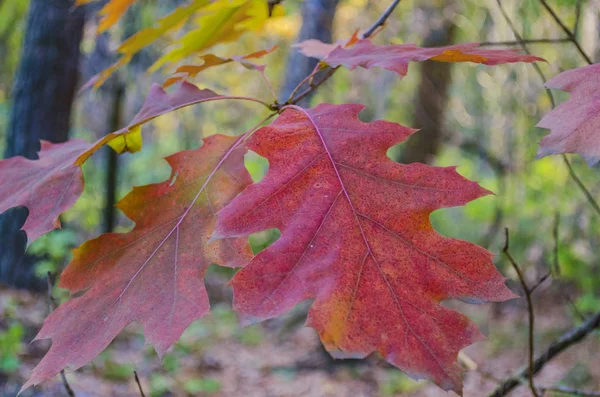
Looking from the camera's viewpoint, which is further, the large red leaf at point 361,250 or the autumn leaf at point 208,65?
the autumn leaf at point 208,65

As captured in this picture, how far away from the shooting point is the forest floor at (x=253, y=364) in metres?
2.62

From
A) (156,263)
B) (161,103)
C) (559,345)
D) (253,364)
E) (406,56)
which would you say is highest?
(406,56)

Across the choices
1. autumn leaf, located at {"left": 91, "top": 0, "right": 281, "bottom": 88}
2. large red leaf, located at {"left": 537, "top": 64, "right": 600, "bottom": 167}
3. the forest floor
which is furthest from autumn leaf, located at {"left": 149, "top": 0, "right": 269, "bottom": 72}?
the forest floor

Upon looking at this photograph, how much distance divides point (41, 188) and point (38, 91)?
311 cm

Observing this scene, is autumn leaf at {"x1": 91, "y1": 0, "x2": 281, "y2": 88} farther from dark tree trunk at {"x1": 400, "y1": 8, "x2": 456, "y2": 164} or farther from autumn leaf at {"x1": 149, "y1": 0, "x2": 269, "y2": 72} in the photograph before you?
dark tree trunk at {"x1": 400, "y1": 8, "x2": 456, "y2": 164}

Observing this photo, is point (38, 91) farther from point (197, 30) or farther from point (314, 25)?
point (197, 30)

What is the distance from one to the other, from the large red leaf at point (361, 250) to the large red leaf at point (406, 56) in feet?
0.25

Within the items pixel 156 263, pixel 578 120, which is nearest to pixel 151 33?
pixel 156 263

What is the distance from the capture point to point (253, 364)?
10.9ft

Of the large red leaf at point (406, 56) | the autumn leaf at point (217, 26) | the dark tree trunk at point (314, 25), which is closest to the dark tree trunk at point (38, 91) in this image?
the dark tree trunk at point (314, 25)

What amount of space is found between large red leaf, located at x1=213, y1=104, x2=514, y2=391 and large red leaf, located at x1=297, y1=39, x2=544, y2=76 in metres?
0.08

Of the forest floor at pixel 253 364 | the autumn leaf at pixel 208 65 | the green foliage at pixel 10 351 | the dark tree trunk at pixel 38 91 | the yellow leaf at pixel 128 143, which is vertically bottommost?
the forest floor at pixel 253 364

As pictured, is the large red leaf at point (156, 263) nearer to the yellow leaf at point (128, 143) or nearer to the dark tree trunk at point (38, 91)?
the yellow leaf at point (128, 143)

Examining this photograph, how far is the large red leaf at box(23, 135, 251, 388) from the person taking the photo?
0.67 meters
